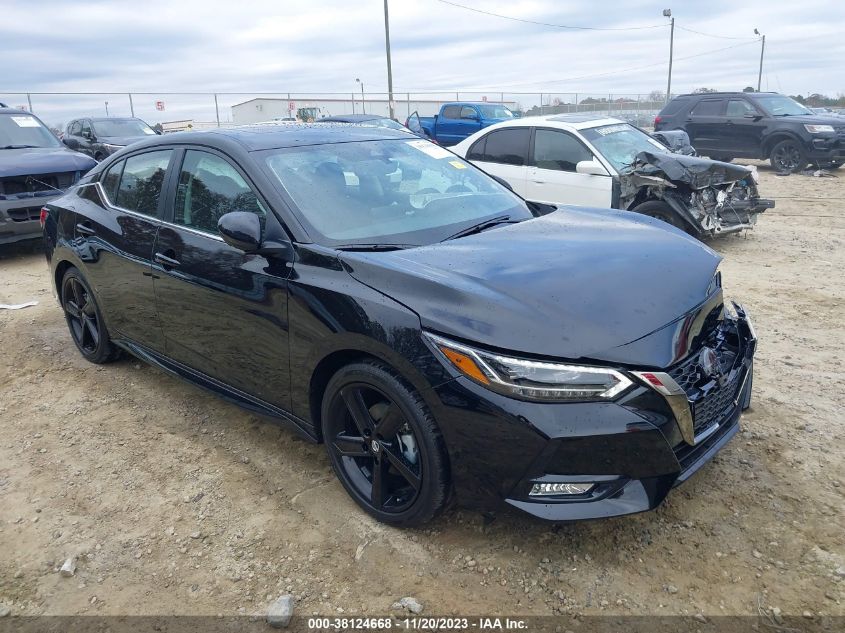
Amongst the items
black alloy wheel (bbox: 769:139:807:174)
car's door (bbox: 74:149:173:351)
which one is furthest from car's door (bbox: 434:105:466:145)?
car's door (bbox: 74:149:173:351)

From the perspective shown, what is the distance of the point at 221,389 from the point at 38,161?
22.2 ft

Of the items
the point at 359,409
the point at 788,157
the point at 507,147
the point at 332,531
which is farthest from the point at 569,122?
the point at 788,157

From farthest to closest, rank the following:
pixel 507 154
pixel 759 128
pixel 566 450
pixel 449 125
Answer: pixel 449 125 < pixel 759 128 < pixel 507 154 < pixel 566 450

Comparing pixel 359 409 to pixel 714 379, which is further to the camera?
pixel 359 409

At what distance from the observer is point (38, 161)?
8562mm

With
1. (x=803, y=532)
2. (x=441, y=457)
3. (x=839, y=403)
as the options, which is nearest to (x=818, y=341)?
(x=839, y=403)

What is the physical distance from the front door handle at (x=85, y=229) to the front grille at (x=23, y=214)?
4.42 m

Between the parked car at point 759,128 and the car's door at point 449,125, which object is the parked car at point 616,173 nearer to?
the parked car at point 759,128

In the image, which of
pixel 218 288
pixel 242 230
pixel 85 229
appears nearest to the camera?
pixel 242 230

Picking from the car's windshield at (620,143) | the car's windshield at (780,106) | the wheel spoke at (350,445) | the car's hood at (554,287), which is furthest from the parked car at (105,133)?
the car's hood at (554,287)

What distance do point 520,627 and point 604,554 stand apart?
1.71 ft

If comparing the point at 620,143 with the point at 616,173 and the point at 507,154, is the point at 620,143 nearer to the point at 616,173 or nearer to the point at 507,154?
the point at 616,173

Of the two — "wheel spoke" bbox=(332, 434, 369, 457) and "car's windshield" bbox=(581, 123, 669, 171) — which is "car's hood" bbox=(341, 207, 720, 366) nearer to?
"wheel spoke" bbox=(332, 434, 369, 457)

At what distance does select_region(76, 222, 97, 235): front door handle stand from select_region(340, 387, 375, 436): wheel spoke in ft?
8.37
